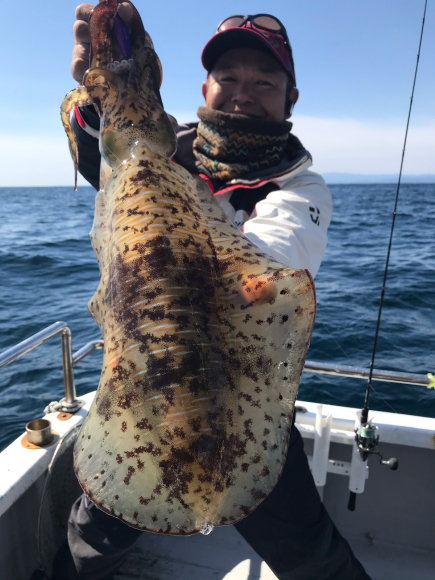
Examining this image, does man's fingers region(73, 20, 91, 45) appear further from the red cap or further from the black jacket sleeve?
the red cap

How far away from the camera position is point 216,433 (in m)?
1.05

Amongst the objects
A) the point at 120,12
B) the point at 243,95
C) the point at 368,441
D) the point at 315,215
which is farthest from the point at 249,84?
the point at 368,441

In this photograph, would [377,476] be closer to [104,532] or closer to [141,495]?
[104,532]

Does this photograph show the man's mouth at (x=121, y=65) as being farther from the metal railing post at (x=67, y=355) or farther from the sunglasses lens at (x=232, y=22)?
the metal railing post at (x=67, y=355)

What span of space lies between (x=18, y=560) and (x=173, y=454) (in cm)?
258

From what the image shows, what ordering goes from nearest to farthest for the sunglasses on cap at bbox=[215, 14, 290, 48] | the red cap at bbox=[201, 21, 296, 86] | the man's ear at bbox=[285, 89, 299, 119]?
the red cap at bbox=[201, 21, 296, 86] < the sunglasses on cap at bbox=[215, 14, 290, 48] < the man's ear at bbox=[285, 89, 299, 119]

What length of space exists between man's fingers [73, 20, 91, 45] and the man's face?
1121 millimetres

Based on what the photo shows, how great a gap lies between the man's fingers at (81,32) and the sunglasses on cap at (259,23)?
1.25m

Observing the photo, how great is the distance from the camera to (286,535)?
217cm

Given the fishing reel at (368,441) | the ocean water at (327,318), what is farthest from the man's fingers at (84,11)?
the ocean water at (327,318)

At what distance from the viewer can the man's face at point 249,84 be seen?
254cm

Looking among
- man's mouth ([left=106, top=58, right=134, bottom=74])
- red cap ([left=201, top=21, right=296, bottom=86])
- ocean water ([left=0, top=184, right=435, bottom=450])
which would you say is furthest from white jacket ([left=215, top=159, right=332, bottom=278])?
ocean water ([left=0, top=184, right=435, bottom=450])

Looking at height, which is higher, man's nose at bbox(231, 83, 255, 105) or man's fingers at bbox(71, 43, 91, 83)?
man's nose at bbox(231, 83, 255, 105)

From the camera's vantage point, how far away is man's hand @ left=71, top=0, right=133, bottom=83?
1.51 meters
